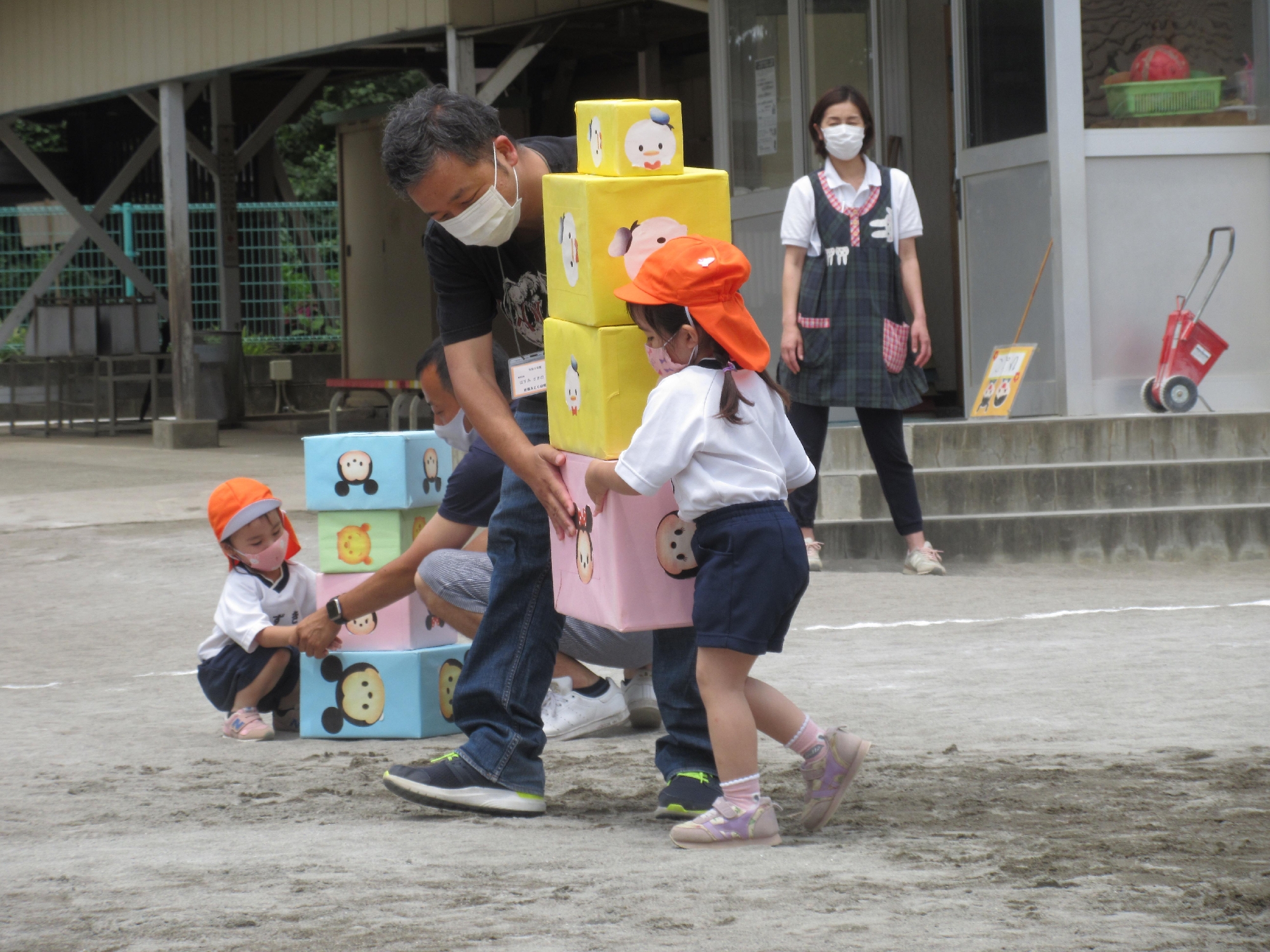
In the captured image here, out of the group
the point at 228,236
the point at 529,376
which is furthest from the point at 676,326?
the point at 228,236

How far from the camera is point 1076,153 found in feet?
27.0

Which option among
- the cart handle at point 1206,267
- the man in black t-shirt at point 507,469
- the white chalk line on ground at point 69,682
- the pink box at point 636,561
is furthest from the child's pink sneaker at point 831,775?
the cart handle at point 1206,267

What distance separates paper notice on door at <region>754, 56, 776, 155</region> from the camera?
34.2ft

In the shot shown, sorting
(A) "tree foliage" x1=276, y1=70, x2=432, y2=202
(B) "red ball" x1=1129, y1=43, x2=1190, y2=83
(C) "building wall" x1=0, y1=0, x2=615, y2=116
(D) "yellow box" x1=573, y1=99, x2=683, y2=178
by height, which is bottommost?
(D) "yellow box" x1=573, y1=99, x2=683, y2=178

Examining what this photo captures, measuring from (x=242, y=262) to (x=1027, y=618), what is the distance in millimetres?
14691

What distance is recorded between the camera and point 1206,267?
8.36 m

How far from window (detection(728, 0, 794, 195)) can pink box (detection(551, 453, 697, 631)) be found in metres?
7.11

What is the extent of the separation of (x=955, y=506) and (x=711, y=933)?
519cm

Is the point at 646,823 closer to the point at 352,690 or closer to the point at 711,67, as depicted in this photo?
the point at 352,690

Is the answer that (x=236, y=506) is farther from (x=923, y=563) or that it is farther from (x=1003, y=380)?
(x=1003, y=380)

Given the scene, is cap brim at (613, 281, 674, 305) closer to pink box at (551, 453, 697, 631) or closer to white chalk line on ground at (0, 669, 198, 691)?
pink box at (551, 453, 697, 631)

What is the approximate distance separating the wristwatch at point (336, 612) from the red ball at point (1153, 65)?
5.58m

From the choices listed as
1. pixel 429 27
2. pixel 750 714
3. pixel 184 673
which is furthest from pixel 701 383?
pixel 429 27

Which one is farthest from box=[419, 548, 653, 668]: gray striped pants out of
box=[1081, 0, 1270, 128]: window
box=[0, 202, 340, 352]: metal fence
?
box=[0, 202, 340, 352]: metal fence
